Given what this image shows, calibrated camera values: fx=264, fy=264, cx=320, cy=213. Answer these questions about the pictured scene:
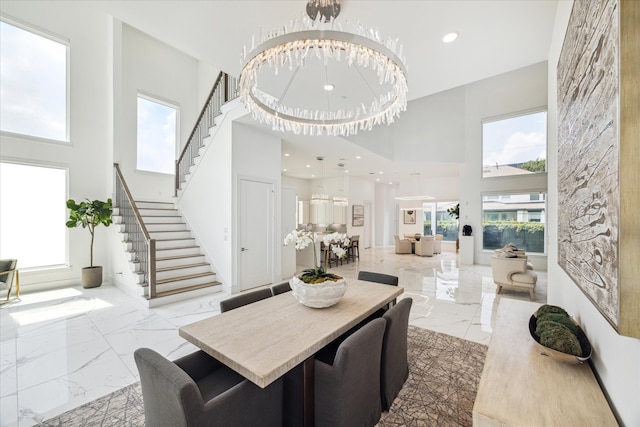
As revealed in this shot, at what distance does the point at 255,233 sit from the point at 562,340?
195 inches

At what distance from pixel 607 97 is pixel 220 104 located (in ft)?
19.2

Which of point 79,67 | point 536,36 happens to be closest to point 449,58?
point 536,36

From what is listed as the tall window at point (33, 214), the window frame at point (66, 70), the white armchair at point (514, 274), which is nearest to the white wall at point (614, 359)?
the white armchair at point (514, 274)

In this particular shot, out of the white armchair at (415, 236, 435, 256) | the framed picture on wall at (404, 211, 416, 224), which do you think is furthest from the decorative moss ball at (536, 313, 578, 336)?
the framed picture on wall at (404, 211, 416, 224)

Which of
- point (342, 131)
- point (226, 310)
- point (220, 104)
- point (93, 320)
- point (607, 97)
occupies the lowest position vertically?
point (93, 320)

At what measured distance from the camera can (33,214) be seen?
560 cm

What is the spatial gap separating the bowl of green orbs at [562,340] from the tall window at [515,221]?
8.24 m

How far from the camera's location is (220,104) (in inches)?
217

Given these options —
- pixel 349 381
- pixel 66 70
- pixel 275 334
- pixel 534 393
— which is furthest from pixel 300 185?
pixel 534 393

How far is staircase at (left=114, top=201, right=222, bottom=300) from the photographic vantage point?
4.86 metres

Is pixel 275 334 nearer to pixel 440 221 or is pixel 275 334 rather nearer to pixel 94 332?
pixel 94 332

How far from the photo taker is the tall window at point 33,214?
530cm

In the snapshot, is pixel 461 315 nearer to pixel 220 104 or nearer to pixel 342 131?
pixel 342 131

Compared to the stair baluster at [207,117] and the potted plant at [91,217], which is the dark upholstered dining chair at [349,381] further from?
the potted plant at [91,217]
